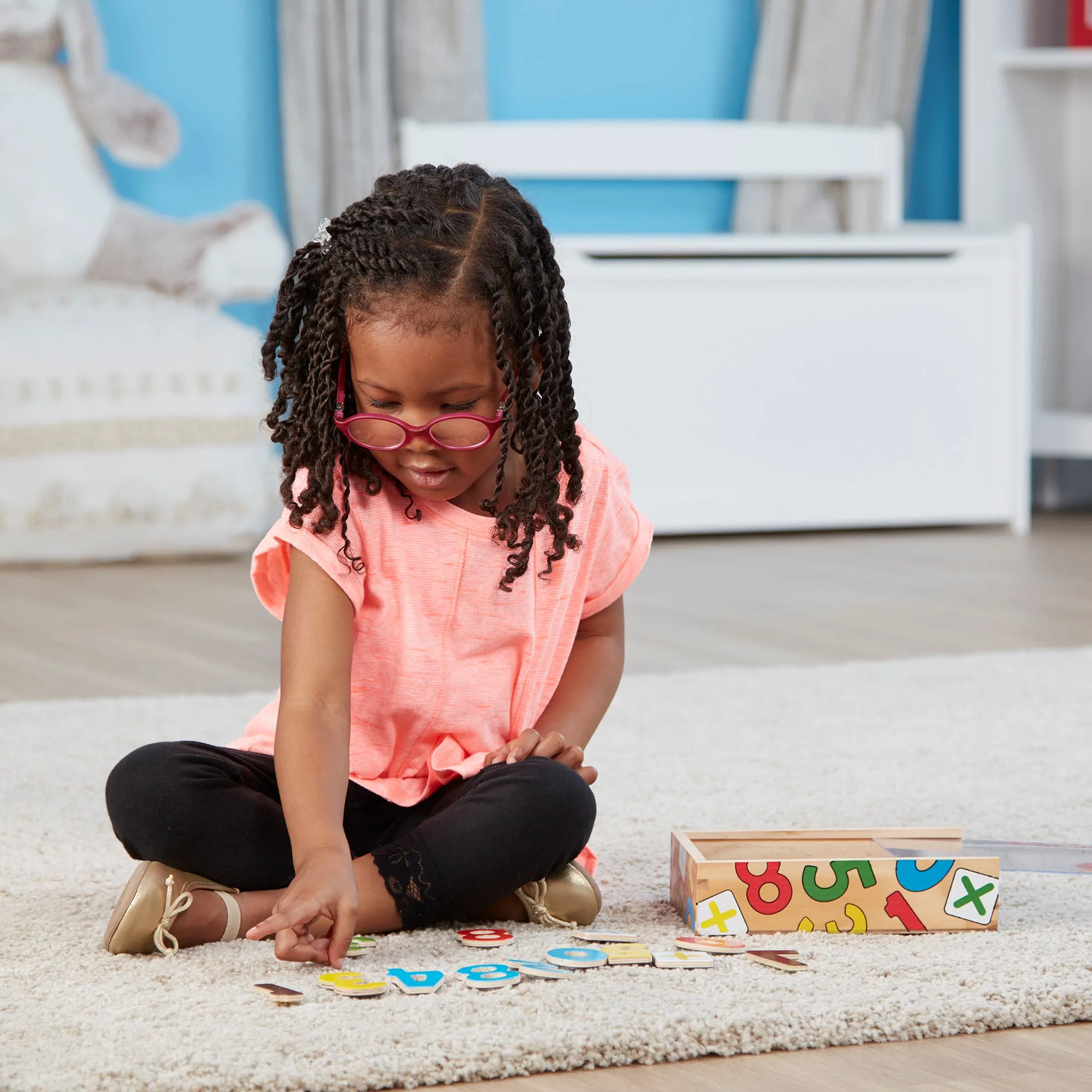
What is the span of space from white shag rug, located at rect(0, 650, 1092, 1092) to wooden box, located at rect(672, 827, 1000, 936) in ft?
0.04

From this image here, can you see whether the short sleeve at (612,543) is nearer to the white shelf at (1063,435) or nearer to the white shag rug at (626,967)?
the white shag rug at (626,967)

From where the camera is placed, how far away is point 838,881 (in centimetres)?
89

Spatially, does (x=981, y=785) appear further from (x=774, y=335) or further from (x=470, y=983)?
(x=774, y=335)

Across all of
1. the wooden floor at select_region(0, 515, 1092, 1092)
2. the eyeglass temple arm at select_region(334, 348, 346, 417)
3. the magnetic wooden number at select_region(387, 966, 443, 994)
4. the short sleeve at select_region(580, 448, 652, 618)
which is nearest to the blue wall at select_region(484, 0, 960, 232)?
the wooden floor at select_region(0, 515, 1092, 1092)

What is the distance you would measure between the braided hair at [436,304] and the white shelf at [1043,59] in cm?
232

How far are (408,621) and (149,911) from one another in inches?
8.4

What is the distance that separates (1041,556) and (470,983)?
1939 millimetres

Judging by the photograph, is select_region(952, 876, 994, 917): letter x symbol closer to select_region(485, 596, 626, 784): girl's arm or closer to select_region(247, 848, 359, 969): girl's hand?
select_region(485, 596, 626, 784): girl's arm

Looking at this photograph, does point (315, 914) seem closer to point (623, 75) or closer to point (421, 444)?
point (421, 444)

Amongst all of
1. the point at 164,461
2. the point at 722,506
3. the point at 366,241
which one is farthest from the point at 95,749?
the point at 722,506

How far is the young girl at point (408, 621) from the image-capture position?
0.87m

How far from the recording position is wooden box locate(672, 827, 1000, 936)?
883mm

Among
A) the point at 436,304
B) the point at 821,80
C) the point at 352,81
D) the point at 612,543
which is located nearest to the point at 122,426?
the point at 352,81

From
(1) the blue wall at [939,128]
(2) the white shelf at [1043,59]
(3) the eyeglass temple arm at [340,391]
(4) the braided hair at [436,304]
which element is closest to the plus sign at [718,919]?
(4) the braided hair at [436,304]
